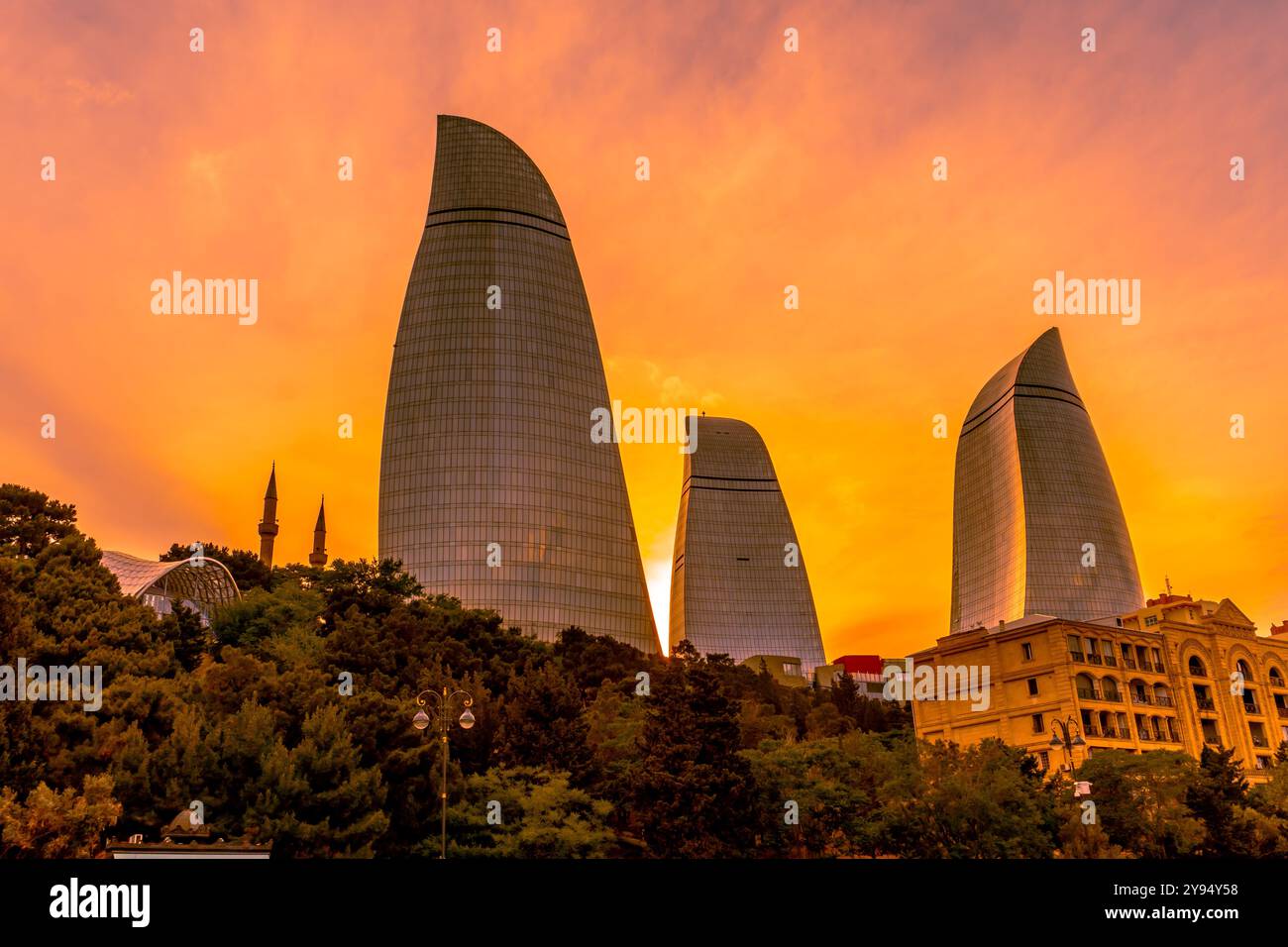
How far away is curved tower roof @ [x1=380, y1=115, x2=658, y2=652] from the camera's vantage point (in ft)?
352

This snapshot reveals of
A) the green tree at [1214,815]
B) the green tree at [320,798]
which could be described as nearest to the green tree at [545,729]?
the green tree at [320,798]

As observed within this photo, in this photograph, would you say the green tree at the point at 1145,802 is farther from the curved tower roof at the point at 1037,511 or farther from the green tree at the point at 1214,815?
the curved tower roof at the point at 1037,511

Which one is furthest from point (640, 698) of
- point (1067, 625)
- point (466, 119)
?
point (466, 119)

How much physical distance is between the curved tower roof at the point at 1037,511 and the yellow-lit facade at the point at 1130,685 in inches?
2064

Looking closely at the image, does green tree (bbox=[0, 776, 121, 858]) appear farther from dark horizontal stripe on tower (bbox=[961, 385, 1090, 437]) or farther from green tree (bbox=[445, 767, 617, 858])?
dark horizontal stripe on tower (bbox=[961, 385, 1090, 437])

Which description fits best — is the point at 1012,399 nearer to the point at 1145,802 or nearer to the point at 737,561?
the point at 737,561

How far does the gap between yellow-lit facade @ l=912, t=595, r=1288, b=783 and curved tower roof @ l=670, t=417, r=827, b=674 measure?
8260cm

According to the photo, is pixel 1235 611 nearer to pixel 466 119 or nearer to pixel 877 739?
pixel 877 739

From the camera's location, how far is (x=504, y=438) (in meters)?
110

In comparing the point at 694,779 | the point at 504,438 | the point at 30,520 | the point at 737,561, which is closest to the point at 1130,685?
the point at 694,779

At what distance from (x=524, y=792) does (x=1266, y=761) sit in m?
68.6

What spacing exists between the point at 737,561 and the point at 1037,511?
169 ft

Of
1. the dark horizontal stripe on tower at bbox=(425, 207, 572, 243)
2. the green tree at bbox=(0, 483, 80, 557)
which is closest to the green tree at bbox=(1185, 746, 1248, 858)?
the green tree at bbox=(0, 483, 80, 557)

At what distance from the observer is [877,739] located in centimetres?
5444
